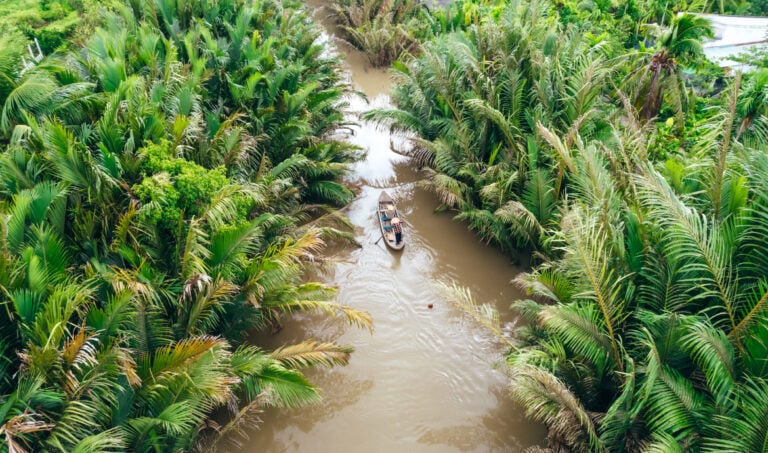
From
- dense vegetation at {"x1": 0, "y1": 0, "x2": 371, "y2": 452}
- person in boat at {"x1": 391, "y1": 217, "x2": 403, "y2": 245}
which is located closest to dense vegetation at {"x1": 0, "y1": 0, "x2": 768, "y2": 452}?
dense vegetation at {"x1": 0, "y1": 0, "x2": 371, "y2": 452}

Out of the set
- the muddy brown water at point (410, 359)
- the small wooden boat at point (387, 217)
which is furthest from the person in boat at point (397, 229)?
the muddy brown water at point (410, 359)

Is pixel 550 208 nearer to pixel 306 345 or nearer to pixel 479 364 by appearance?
pixel 479 364

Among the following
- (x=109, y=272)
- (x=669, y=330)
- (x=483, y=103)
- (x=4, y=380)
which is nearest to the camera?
(x=4, y=380)

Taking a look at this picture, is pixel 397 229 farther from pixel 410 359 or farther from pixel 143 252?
pixel 143 252

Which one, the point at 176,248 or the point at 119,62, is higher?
the point at 119,62

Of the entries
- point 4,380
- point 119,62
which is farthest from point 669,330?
point 119,62

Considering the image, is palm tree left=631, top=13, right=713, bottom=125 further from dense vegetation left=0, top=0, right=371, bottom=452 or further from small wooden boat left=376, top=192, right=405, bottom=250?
dense vegetation left=0, top=0, right=371, bottom=452

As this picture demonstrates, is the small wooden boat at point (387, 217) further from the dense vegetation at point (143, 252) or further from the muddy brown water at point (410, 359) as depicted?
the dense vegetation at point (143, 252)
